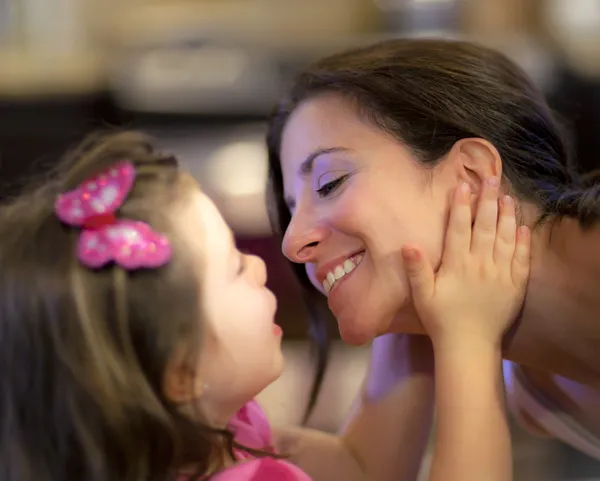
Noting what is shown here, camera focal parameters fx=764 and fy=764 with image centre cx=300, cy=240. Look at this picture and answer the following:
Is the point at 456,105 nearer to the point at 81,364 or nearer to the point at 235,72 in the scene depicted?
the point at 81,364

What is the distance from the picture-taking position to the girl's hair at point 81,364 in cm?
62

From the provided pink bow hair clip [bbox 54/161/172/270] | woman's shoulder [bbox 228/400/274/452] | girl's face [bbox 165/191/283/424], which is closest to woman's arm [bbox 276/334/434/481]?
woman's shoulder [bbox 228/400/274/452]

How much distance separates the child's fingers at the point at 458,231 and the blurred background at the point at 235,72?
53cm

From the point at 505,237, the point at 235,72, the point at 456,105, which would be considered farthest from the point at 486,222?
the point at 235,72

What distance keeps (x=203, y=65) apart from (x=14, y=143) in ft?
1.57

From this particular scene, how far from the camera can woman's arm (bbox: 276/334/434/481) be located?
81cm

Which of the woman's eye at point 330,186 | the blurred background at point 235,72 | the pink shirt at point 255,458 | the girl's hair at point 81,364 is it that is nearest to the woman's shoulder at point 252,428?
the pink shirt at point 255,458

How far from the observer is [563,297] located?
75 centimetres

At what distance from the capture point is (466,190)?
75 centimetres

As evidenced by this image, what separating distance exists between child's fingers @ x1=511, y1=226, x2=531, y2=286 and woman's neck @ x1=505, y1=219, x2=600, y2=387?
0.02 m

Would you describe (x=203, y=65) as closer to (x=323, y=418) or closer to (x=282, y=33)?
(x=282, y=33)

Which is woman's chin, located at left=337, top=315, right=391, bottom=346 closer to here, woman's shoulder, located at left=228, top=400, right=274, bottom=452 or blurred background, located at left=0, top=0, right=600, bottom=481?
woman's shoulder, located at left=228, top=400, right=274, bottom=452

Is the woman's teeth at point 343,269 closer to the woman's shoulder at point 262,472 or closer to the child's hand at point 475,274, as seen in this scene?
the child's hand at point 475,274

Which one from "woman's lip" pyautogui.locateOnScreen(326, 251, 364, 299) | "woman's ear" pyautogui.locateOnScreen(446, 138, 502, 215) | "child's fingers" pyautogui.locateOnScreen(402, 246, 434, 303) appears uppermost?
"woman's ear" pyautogui.locateOnScreen(446, 138, 502, 215)
